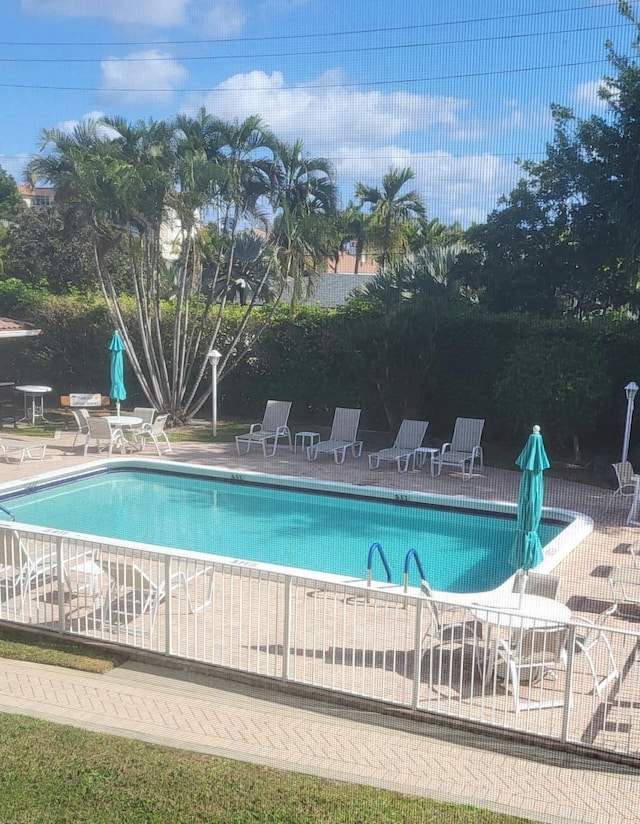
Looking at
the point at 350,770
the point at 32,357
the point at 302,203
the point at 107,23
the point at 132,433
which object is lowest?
the point at 350,770

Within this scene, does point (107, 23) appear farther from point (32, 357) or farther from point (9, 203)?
point (9, 203)

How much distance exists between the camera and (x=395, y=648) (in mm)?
4434

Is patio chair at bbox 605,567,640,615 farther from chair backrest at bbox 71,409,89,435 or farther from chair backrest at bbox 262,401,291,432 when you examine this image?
chair backrest at bbox 71,409,89,435

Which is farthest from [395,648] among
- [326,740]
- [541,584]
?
[541,584]

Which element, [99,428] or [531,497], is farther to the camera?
[99,428]

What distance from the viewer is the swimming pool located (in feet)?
24.2

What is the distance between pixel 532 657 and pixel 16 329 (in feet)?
41.0

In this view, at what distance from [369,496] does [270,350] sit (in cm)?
531

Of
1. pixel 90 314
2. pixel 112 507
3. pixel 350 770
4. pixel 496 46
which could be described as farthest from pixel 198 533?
pixel 90 314

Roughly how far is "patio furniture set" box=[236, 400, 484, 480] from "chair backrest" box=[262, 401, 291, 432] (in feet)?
0.27

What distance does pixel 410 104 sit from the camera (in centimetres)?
870

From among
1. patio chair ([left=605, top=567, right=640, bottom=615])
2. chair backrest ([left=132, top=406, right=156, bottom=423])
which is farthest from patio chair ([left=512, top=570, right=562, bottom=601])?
chair backrest ([left=132, top=406, right=156, bottom=423])

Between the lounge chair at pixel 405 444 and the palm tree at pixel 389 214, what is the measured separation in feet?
13.8

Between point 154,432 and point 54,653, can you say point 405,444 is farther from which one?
point 54,653
